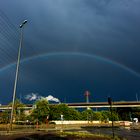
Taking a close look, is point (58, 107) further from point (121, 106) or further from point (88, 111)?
point (121, 106)

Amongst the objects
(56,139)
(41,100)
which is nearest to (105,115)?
(41,100)

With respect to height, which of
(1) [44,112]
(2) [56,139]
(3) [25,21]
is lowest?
(2) [56,139]

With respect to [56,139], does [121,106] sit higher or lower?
higher

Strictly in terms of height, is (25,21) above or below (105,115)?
above

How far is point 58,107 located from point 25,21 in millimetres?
83211

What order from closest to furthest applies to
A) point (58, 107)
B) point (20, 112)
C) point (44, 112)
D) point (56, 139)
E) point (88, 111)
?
point (56, 139) → point (44, 112) → point (20, 112) → point (58, 107) → point (88, 111)

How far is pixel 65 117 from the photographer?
11762 centimetres

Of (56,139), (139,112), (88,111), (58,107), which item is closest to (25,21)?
(56,139)

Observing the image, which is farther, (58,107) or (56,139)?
(58,107)

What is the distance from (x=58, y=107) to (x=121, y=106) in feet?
198

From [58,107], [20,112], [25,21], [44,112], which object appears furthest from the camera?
[58,107]

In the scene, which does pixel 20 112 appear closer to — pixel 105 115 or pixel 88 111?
pixel 88 111

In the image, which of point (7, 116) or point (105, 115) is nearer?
point (7, 116)

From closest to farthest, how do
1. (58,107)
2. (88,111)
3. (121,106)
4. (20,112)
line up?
(20,112), (58,107), (88,111), (121,106)
